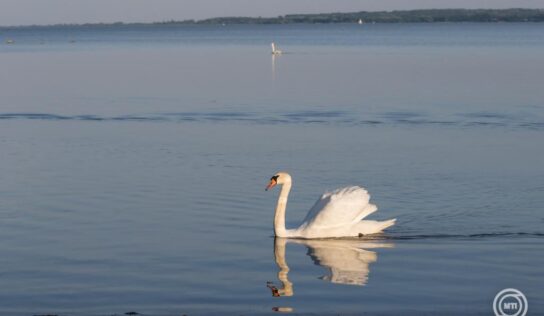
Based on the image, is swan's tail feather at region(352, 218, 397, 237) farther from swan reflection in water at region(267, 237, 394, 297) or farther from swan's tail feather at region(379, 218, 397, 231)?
swan reflection in water at region(267, 237, 394, 297)

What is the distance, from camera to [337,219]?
14281 millimetres

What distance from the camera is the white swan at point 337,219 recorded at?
46.5 ft

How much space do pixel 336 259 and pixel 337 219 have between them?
4.22 feet

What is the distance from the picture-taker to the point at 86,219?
49.8 ft

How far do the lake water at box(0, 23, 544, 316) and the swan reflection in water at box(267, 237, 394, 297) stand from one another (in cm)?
4

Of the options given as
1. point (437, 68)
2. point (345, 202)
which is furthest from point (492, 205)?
point (437, 68)

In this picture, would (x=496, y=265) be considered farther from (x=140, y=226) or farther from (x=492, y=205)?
(x=140, y=226)

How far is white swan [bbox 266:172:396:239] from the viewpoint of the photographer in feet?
46.5

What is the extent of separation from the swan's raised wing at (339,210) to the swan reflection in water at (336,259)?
0.23 meters

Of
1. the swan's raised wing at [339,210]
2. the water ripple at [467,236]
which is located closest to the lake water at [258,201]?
the water ripple at [467,236]

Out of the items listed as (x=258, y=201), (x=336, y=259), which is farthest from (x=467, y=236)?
(x=258, y=201)

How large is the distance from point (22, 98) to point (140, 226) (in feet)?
71.8

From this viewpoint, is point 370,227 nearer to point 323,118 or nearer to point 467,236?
point 467,236

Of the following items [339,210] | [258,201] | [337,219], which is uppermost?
[258,201]
